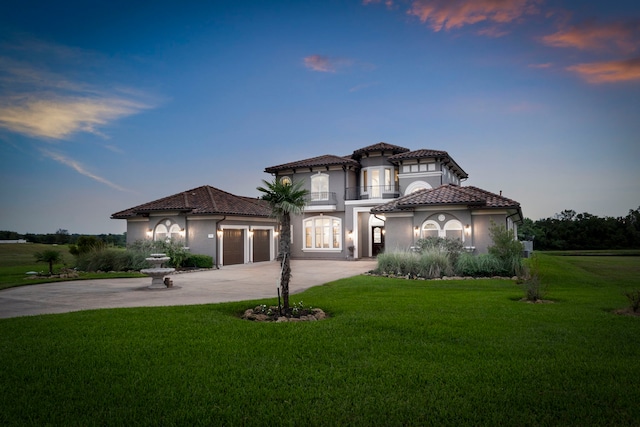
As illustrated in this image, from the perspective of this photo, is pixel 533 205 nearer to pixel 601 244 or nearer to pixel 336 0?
pixel 601 244

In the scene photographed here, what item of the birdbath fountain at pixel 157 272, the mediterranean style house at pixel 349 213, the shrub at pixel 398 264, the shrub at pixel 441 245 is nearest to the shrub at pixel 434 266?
the shrub at pixel 398 264

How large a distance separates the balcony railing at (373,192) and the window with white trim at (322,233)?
2.10m

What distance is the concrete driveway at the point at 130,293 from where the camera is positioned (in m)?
10.0

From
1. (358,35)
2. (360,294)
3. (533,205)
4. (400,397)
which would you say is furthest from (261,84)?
(533,205)

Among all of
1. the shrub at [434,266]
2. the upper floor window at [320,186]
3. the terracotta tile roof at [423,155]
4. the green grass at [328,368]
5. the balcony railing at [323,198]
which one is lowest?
the green grass at [328,368]

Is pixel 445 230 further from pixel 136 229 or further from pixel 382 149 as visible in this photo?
pixel 136 229

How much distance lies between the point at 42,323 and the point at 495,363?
27.2 feet

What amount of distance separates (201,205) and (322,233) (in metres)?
9.14

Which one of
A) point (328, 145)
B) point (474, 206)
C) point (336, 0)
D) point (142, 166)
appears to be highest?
point (336, 0)

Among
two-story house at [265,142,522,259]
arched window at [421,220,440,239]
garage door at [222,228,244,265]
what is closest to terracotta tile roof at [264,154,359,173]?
two-story house at [265,142,522,259]

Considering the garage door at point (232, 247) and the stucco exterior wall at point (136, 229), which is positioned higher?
the stucco exterior wall at point (136, 229)

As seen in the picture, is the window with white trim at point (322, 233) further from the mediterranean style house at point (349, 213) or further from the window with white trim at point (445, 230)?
the window with white trim at point (445, 230)

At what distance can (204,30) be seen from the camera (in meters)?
17.6

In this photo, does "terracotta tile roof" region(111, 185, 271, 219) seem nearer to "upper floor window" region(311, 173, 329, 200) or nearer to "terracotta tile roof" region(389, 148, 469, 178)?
"upper floor window" region(311, 173, 329, 200)
